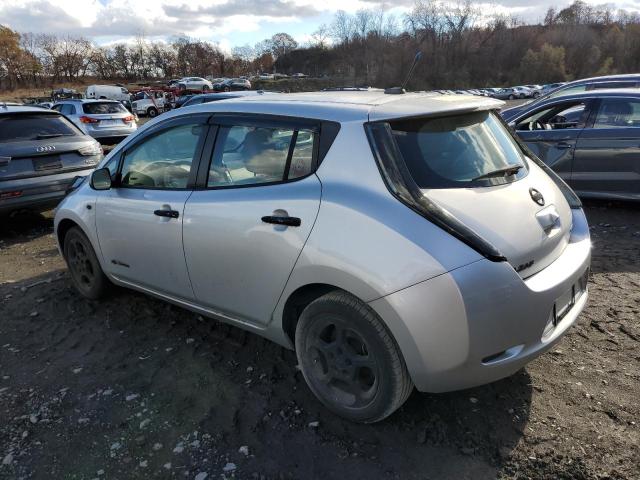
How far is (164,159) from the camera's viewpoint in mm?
3549

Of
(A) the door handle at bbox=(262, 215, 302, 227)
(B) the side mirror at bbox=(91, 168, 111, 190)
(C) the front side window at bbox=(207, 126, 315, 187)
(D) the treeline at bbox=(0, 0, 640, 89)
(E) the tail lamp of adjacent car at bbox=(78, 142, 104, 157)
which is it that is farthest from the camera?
(D) the treeline at bbox=(0, 0, 640, 89)

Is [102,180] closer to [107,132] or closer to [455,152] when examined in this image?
[455,152]

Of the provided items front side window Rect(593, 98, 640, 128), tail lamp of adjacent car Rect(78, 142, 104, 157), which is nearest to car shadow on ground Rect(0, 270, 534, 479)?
tail lamp of adjacent car Rect(78, 142, 104, 157)

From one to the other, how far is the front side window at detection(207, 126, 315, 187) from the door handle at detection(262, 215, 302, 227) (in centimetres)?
24

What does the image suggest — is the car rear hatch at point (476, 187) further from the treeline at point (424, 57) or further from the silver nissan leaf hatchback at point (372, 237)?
the treeline at point (424, 57)

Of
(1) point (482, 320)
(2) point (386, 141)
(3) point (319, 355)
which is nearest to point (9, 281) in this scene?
(3) point (319, 355)

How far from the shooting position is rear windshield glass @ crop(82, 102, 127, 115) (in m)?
16.0

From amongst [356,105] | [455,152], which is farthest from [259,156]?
[455,152]

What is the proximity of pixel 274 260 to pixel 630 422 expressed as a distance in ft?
6.71

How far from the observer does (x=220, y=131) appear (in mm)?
3168

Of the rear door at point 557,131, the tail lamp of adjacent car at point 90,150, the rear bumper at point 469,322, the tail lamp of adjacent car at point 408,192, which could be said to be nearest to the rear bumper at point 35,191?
the tail lamp of adjacent car at point 90,150

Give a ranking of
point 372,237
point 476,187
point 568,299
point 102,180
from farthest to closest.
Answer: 1. point 102,180
2. point 568,299
3. point 476,187
4. point 372,237

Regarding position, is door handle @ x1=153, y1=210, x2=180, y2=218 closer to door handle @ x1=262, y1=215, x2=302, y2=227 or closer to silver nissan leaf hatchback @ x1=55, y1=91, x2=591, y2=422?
silver nissan leaf hatchback @ x1=55, y1=91, x2=591, y2=422

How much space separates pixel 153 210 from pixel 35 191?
12.5ft
